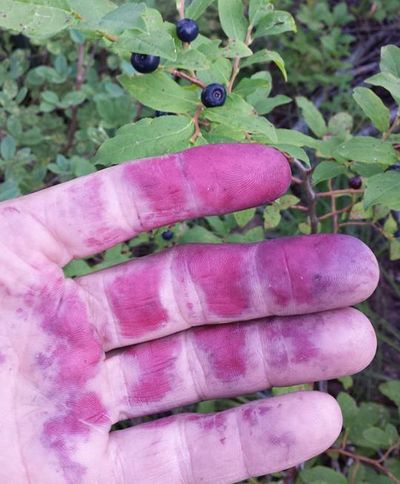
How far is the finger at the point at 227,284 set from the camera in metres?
1.81

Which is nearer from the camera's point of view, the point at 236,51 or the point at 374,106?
the point at 236,51

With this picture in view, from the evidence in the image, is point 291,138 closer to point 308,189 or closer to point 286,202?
point 308,189

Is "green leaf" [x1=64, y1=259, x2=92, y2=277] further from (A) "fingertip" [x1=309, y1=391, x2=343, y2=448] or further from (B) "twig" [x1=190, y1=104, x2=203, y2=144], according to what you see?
(A) "fingertip" [x1=309, y1=391, x2=343, y2=448]

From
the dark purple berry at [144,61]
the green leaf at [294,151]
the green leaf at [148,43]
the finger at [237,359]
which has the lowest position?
the finger at [237,359]

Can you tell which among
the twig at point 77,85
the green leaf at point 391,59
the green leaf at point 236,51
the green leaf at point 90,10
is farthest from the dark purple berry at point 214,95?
the twig at point 77,85

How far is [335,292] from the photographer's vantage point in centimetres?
181

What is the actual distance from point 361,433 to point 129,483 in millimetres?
1112

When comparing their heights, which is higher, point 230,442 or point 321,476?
point 230,442

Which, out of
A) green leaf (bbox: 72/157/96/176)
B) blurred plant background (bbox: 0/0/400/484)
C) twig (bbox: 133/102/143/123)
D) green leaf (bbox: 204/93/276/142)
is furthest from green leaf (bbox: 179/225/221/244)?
twig (bbox: 133/102/143/123)

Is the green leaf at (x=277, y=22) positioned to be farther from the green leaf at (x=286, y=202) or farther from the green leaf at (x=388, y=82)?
the green leaf at (x=286, y=202)

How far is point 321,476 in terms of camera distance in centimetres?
229

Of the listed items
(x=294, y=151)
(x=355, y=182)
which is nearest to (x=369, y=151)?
(x=294, y=151)

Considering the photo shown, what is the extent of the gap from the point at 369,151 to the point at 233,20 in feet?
1.97

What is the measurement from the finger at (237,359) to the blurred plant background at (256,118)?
27 cm
